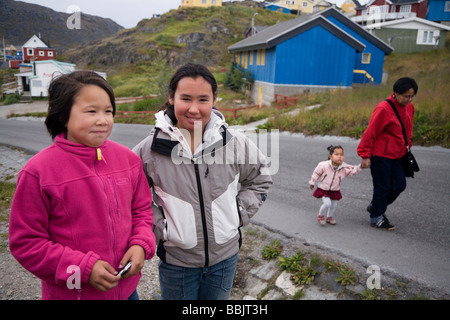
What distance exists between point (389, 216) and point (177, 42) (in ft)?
170

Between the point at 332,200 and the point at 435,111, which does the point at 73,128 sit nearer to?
the point at 332,200

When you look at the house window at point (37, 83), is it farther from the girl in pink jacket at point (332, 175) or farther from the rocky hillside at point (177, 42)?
the girl in pink jacket at point (332, 175)

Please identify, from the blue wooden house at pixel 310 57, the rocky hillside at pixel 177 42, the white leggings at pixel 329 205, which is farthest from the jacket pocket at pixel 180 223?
the rocky hillside at pixel 177 42

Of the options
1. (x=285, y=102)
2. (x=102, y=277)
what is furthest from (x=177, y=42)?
(x=102, y=277)

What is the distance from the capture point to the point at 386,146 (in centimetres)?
450

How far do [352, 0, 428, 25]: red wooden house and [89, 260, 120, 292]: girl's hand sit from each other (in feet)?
180

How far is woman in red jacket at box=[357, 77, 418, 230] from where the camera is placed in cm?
445

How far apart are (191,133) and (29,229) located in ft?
3.53

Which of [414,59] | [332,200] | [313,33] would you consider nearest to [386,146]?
[332,200]

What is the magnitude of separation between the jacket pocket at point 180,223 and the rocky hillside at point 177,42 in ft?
151

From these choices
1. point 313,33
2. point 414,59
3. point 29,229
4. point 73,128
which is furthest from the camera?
point 414,59

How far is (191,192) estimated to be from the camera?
6.68 feet

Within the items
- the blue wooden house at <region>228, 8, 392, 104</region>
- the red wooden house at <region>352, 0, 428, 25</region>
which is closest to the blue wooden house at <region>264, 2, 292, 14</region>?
the red wooden house at <region>352, 0, 428, 25</region>

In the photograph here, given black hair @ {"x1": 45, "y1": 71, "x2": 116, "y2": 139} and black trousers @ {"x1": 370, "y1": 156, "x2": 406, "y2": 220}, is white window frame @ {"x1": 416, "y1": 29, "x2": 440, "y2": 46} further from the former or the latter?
black hair @ {"x1": 45, "y1": 71, "x2": 116, "y2": 139}
